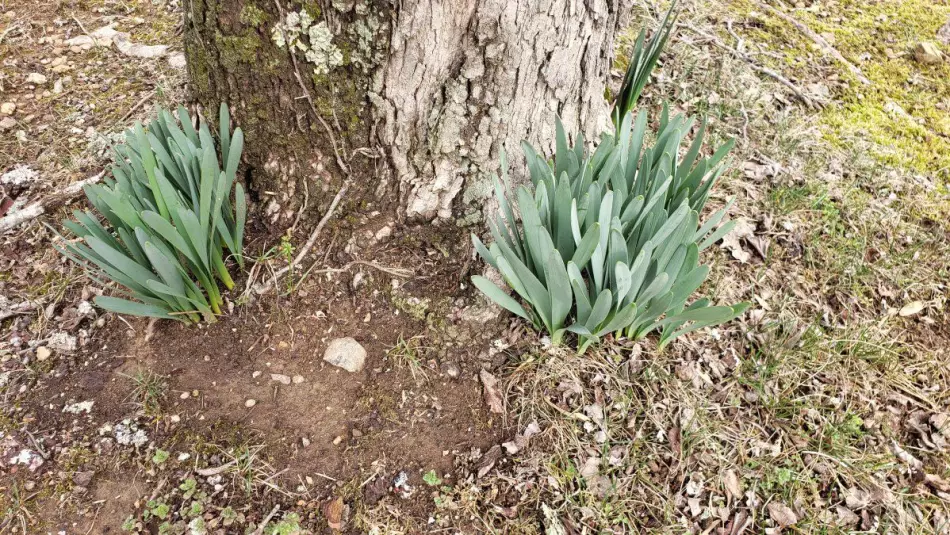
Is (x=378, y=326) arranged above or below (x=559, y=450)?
above

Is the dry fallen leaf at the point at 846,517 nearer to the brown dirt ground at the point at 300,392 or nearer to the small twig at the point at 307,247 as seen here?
the brown dirt ground at the point at 300,392

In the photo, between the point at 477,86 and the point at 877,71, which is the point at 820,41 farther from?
the point at 477,86

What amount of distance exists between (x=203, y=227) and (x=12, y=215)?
116 cm

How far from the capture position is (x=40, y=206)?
2336 millimetres

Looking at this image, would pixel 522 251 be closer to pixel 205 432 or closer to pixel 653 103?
pixel 205 432

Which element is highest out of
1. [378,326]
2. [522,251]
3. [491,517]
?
[522,251]

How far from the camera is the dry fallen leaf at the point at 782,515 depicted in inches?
73.5

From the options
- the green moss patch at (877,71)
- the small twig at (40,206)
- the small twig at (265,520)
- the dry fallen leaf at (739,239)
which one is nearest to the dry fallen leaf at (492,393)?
the small twig at (265,520)

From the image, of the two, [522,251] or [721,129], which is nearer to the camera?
[522,251]

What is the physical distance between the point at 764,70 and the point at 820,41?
546 mm

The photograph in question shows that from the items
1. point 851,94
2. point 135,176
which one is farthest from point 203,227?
point 851,94

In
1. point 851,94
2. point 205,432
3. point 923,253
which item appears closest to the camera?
point 205,432

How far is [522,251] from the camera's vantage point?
→ 1.96 meters

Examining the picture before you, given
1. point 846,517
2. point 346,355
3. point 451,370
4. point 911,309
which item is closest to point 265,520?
point 346,355
